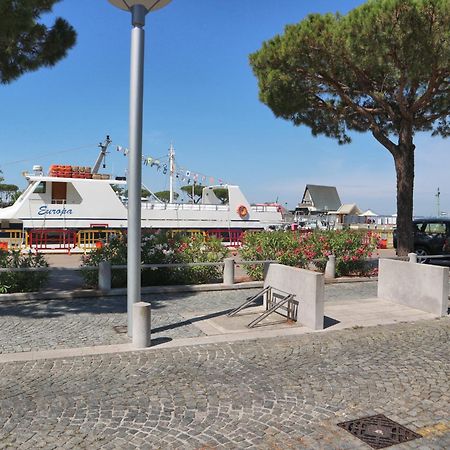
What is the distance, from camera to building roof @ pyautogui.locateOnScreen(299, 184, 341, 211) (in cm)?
9056

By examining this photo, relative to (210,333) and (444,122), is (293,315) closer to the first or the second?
(210,333)

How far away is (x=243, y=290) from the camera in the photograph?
1067cm

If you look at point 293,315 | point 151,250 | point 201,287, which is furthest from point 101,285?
point 293,315

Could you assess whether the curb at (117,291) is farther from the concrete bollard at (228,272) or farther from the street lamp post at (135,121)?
the street lamp post at (135,121)

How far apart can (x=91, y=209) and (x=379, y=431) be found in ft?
62.1

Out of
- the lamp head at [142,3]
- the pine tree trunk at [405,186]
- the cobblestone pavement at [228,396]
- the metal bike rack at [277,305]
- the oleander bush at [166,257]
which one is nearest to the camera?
the cobblestone pavement at [228,396]

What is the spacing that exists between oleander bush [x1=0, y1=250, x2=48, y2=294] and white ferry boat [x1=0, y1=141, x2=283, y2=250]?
1046 centimetres

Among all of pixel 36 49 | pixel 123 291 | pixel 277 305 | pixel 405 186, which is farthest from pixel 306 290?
pixel 405 186

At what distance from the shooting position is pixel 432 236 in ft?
55.1

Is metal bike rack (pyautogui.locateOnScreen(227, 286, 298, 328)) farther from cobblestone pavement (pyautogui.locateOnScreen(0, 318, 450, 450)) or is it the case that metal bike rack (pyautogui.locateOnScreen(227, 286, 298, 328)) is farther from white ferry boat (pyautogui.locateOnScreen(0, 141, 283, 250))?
white ferry boat (pyautogui.locateOnScreen(0, 141, 283, 250))

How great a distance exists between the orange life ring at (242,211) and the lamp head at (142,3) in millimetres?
18144

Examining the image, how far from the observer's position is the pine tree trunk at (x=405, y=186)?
14430mm

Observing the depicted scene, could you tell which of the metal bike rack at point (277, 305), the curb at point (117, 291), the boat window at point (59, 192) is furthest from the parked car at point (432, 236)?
the boat window at point (59, 192)

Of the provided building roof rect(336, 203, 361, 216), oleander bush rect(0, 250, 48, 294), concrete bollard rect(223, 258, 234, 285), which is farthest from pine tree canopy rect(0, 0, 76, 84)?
building roof rect(336, 203, 361, 216)
